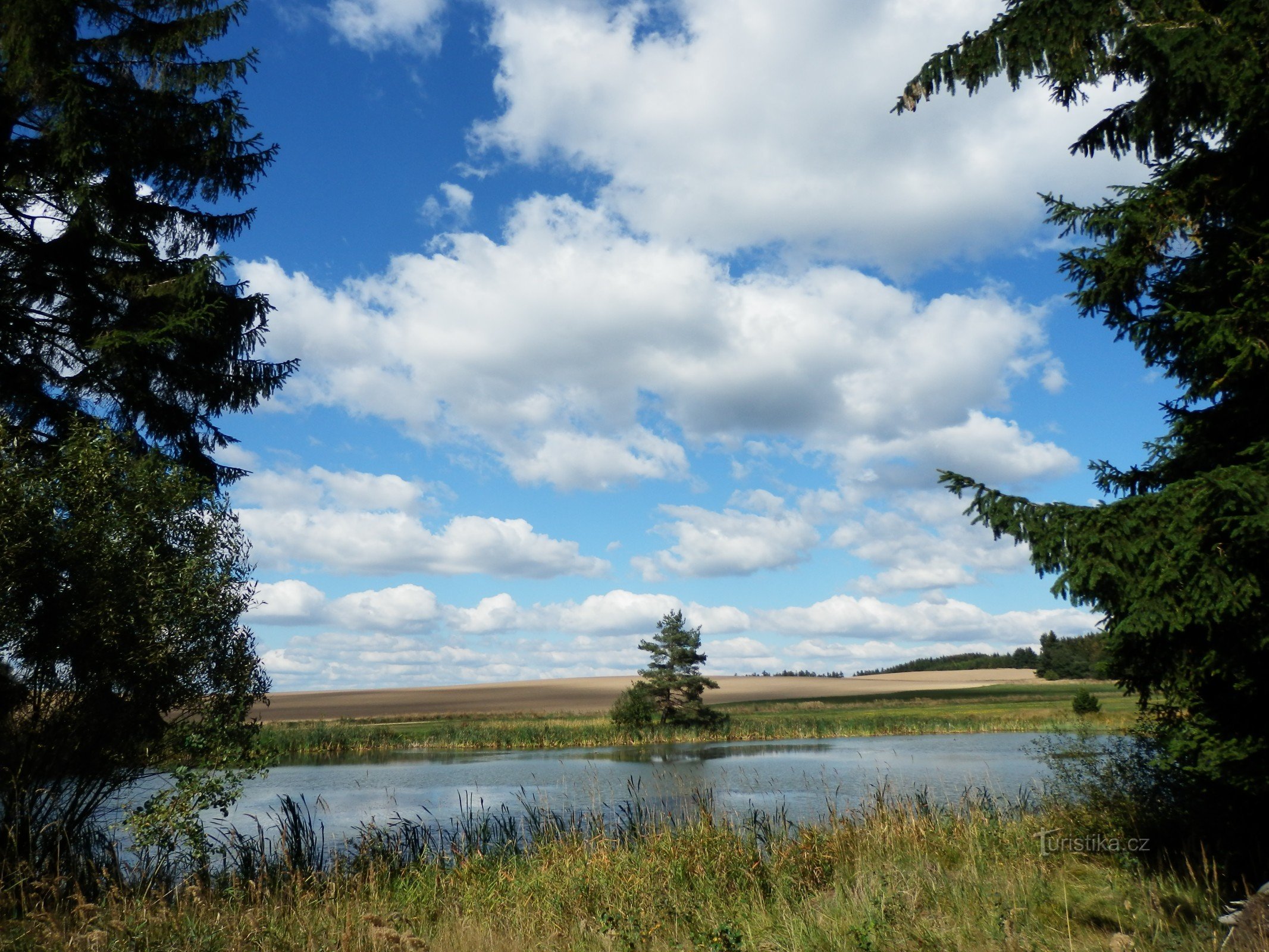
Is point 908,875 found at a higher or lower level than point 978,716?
higher

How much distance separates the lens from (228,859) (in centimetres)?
1313

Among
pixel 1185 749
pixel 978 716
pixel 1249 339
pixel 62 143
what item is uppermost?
pixel 62 143

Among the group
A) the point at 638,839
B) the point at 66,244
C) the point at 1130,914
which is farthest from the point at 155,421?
the point at 1130,914

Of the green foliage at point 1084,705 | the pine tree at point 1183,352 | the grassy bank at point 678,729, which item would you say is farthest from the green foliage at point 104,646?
the green foliage at point 1084,705

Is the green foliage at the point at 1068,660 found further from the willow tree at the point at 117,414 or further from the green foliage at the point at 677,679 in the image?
the willow tree at the point at 117,414

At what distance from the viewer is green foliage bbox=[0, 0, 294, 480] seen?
501 inches

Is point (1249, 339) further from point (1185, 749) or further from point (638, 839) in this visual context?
point (638, 839)

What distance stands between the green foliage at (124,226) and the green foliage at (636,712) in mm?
37368

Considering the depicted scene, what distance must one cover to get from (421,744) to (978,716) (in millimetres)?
35062

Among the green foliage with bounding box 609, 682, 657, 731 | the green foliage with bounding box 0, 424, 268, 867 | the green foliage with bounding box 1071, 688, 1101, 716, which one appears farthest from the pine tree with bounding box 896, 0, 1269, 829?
the green foliage with bounding box 609, 682, 657, 731

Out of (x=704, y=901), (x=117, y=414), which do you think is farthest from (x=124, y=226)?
(x=704, y=901)

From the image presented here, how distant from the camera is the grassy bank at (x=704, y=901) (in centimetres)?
688

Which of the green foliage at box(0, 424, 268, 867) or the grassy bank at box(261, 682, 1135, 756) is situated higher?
the green foliage at box(0, 424, 268, 867)

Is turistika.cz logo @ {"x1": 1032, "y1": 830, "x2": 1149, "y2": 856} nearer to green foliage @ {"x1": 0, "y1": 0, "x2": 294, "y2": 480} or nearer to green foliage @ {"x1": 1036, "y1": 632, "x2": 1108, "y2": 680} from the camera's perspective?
green foliage @ {"x1": 0, "y1": 0, "x2": 294, "y2": 480}
